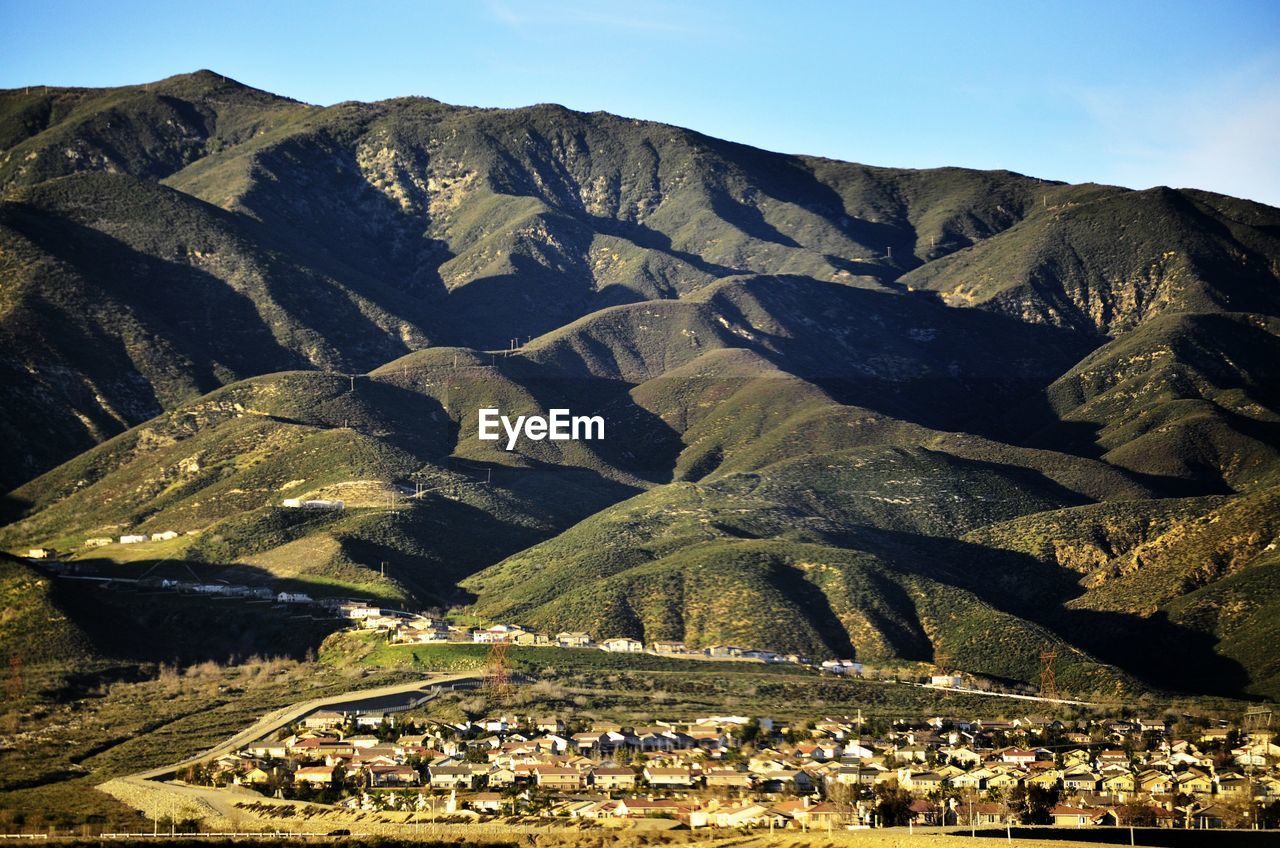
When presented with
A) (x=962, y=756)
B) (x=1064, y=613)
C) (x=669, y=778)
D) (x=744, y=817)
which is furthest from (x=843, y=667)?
(x=744, y=817)

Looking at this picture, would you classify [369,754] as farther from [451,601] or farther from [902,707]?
[451,601]

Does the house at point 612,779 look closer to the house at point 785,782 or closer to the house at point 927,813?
the house at point 785,782

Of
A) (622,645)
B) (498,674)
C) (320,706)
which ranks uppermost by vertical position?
(622,645)

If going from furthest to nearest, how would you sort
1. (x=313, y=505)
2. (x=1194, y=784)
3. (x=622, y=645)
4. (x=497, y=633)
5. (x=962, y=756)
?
(x=313, y=505) → (x=497, y=633) → (x=622, y=645) → (x=962, y=756) → (x=1194, y=784)

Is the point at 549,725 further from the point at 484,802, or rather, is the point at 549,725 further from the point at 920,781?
the point at 920,781

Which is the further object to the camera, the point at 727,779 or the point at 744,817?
the point at 727,779

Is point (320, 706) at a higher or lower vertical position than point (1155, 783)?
higher

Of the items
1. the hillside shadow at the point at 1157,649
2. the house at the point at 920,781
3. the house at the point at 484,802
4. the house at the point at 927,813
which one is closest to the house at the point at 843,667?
the hillside shadow at the point at 1157,649
